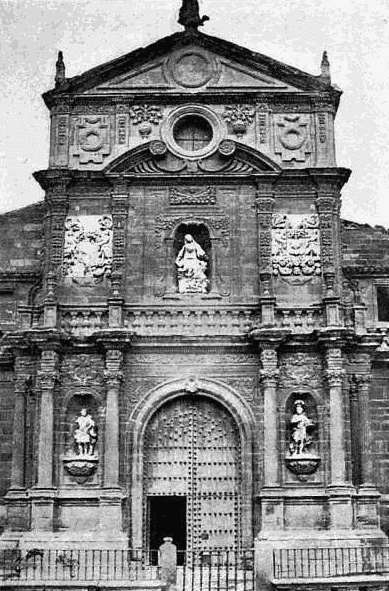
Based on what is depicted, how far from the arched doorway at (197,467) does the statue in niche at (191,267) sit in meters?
2.65

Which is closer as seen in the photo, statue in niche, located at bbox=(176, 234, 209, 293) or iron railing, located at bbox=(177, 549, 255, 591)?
iron railing, located at bbox=(177, 549, 255, 591)

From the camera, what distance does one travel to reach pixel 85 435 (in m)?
22.4

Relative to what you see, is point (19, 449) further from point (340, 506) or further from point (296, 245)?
point (296, 245)

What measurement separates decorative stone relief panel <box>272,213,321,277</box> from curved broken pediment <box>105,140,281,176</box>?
1.40 m

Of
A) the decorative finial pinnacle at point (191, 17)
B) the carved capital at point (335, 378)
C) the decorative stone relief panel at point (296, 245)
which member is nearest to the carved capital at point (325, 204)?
the decorative stone relief panel at point (296, 245)

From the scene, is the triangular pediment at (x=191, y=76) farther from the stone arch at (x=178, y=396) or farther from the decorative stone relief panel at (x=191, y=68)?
the stone arch at (x=178, y=396)

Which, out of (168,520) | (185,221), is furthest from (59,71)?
(168,520)

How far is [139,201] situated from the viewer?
2403 centimetres

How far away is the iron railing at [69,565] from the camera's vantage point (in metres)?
20.4

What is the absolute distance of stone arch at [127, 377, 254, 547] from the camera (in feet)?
72.0

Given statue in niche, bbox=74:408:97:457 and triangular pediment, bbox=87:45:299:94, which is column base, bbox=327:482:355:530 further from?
triangular pediment, bbox=87:45:299:94

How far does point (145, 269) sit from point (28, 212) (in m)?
3.65

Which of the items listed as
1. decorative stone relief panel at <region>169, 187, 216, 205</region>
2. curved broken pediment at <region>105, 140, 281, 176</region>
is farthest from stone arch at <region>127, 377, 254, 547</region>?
curved broken pediment at <region>105, 140, 281, 176</region>

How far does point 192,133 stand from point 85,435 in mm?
8042
